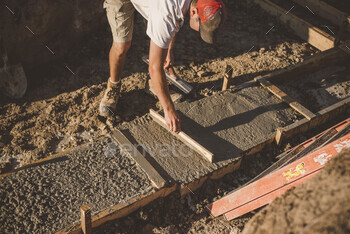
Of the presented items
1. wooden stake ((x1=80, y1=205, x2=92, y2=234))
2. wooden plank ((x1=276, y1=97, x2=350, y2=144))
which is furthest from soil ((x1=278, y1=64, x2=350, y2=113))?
wooden stake ((x1=80, y1=205, x2=92, y2=234))

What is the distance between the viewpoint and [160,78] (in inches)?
123

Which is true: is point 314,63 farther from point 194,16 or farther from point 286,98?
point 194,16

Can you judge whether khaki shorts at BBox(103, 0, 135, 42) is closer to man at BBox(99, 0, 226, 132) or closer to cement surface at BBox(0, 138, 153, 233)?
man at BBox(99, 0, 226, 132)

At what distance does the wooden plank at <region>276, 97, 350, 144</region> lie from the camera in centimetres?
392

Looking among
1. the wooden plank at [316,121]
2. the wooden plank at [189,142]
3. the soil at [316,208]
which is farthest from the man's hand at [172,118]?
the soil at [316,208]

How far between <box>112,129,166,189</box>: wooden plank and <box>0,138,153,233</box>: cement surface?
5cm

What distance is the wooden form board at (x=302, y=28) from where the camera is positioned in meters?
5.43

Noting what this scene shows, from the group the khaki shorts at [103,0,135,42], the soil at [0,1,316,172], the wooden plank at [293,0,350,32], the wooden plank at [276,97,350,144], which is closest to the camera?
the khaki shorts at [103,0,135,42]

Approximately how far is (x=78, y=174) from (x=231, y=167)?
5.01 feet

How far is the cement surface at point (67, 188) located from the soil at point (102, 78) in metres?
0.57

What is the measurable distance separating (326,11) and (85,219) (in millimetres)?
5403

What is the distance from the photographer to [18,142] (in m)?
3.92

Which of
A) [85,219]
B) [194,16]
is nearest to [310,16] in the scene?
[194,16]

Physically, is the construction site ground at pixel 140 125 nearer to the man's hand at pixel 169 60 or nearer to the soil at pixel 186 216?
the soil at pixel 186 216
